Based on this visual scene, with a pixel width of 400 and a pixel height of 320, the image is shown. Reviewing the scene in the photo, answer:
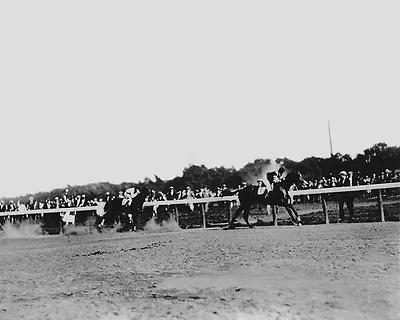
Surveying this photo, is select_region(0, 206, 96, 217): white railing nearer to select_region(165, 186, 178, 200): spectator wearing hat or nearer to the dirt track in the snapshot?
select_region(165, 186, 178, 200): spectator wearing hat

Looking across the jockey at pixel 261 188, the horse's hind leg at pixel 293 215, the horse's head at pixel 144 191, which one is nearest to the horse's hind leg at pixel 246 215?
the jockey at pixel 261 188

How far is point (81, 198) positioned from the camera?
1096cm

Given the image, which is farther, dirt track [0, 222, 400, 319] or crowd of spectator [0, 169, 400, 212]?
crowd of spectator [0, 169, 400, 212]

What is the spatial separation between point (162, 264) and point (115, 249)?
1813 millimetres

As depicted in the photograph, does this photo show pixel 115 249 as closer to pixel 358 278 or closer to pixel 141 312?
pixel 141 312

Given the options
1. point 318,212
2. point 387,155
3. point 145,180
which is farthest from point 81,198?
point 387,155

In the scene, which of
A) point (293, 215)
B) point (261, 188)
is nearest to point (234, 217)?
point (261, 188)

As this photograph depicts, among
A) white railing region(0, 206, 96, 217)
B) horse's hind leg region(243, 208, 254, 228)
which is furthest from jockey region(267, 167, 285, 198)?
white railing region(0, 206, 96, 217)

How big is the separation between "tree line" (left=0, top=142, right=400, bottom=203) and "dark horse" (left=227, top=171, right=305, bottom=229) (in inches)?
17.3

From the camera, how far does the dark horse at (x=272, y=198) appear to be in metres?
8.38

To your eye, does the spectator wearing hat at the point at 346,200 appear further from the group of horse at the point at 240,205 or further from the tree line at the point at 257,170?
the group of horse at the point at 240,205

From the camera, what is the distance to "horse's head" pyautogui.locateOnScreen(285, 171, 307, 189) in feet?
25.3

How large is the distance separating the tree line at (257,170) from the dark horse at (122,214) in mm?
532

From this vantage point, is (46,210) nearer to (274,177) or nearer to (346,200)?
(274,177)
